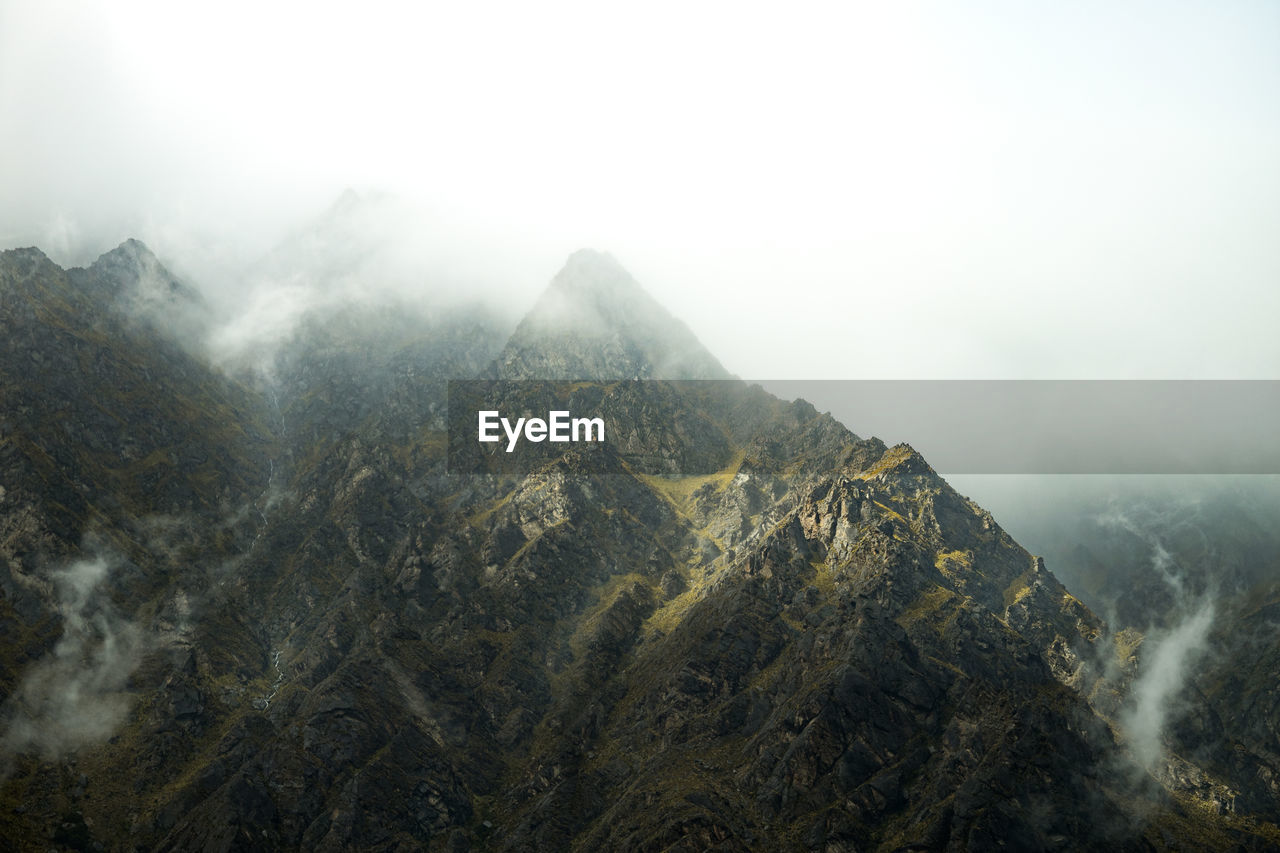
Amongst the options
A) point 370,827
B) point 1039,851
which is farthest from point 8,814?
point 1039,851

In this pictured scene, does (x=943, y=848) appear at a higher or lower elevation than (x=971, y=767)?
lower

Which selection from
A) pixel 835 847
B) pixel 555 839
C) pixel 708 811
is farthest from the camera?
pixel 555 839

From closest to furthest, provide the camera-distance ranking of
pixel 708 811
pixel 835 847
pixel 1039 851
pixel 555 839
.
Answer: pixel 1039 851 → pixel 835 847 → pixel 708 811 → pixel 555 839

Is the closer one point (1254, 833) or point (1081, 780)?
point (1081, 780)

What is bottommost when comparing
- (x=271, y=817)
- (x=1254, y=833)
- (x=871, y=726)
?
(x=1254, y=833)

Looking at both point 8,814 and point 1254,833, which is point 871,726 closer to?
point 1254,833

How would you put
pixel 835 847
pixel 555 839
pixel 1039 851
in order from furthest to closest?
pixel 555 839 → pixel 835 847 → pixel 1039 851

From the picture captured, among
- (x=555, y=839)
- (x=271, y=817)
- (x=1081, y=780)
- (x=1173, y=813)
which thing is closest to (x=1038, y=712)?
(x=1081, y=780)

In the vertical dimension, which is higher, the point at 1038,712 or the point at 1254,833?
the point at 1038,712

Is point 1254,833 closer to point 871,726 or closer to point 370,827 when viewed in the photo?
point 871,726
